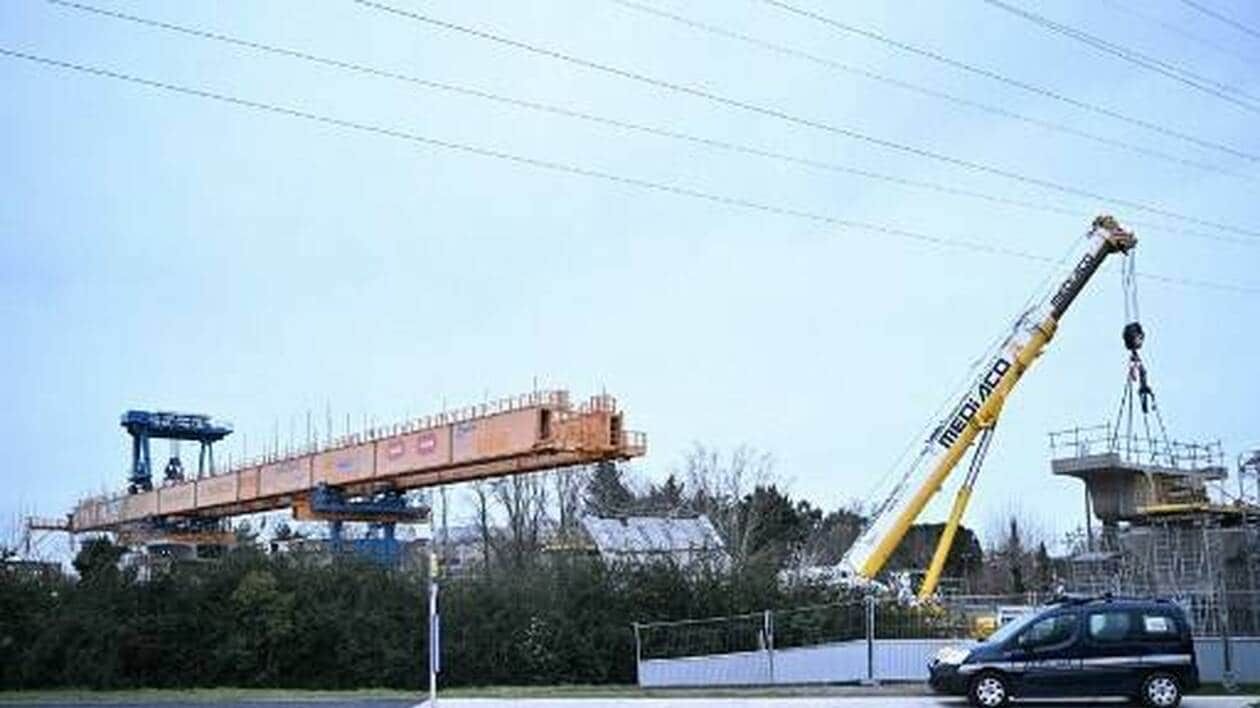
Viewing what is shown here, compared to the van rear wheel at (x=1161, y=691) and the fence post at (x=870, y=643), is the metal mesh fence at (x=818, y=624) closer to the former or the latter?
the fence post at (x=870, y=643)

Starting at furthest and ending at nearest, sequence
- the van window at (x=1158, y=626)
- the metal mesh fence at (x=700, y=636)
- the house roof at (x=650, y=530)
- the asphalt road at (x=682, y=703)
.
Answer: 1. the house roof at (x=650, y=530)
2. the metal mesh fence at (x=700, y=636)
3. the asphalt road at (x=682, y=703)
4. the van window at (x=1158, y=626)

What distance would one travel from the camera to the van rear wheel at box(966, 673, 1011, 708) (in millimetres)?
21422

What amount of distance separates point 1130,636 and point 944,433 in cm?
1569

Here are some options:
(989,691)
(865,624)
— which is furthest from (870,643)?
(989,691)

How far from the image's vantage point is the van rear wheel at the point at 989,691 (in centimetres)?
2142

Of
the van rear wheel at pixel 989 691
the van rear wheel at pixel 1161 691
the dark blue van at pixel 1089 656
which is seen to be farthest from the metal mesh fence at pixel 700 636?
the van rear wheel at pixel 1161 691

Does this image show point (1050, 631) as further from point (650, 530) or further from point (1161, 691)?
point (650, 530)

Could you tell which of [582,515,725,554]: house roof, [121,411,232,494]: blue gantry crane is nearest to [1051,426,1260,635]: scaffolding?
[582,515,725,554]: house roof

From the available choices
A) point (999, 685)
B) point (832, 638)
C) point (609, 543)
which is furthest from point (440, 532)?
point (999, 685)

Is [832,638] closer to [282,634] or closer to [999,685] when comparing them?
[999,685]

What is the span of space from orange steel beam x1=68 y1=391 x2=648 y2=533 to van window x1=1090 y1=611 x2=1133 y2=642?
26.8 meters

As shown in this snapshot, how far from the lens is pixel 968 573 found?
75312 millimetres

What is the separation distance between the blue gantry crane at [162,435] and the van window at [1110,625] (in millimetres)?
69813

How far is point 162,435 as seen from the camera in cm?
8600
